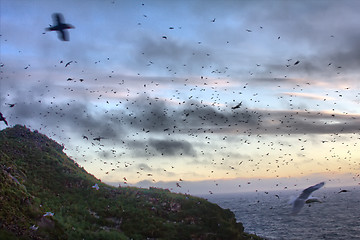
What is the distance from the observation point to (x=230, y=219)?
3709 cm

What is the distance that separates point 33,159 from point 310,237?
55894 mm

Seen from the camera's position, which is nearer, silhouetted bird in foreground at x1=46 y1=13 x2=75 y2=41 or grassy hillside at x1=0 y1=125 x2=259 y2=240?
silhouetted bird in foreground at x1=46 y1=13 x2=75 y2=41

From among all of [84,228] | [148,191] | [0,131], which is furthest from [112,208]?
[0,131]

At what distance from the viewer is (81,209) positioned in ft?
99.9

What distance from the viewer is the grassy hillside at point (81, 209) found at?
814 inches

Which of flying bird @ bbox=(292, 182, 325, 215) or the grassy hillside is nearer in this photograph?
flying bird @ bbox=(292, 182, 325, 215)

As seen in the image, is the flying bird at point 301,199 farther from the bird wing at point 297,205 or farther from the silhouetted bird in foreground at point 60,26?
the silhouetted bird in foreground at point 60,26

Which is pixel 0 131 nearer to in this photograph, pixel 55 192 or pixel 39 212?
pixel 55 192

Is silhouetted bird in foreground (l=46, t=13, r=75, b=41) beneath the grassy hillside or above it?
above

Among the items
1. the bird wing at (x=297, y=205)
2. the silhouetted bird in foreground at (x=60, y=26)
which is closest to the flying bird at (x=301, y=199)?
Result: the bird wing at (x=297, y=205)

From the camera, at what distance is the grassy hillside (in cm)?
2067

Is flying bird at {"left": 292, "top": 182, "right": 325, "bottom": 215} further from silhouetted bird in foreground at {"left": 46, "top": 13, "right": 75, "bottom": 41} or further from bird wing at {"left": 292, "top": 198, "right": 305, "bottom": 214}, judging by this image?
silhouetted bird in foreground at {"left": 46, "top": 13, "right": 75, "bottom": 41}

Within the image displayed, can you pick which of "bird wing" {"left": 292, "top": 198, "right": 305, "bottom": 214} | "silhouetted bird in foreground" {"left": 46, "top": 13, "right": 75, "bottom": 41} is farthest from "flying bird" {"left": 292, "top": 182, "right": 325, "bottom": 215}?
"silhouetted bird in foreground" {"left": 46, "top": 13, "right": 75, "bottom": 41}

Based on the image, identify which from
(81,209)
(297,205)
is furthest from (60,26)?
(81,209)
